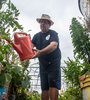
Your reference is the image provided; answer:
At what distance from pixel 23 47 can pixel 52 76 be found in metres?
0.51

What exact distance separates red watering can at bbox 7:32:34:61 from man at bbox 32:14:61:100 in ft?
0.31

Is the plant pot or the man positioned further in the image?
the plant pot

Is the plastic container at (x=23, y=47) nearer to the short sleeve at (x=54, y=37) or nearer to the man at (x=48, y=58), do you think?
the man at (x=48, y=58)

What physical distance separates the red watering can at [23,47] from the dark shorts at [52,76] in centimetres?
32

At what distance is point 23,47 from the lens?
1.82 metres

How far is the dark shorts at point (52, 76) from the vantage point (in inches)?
70.5

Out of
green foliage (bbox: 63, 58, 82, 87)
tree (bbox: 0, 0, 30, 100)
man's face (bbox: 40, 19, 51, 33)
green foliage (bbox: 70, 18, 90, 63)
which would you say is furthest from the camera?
green foliage (bbox: 70, 18, 90, 63)

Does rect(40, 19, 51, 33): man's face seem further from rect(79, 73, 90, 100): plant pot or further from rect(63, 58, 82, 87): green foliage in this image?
rect(63, 58, 82, 87): green foliage

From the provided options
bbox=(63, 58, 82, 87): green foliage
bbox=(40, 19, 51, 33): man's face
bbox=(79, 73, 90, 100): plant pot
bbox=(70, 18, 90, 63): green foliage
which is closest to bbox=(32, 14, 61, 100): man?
bbox=(40, 19, 51, 33): man's face

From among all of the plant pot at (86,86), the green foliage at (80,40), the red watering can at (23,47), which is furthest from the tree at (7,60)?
the green foliage at (80,40)

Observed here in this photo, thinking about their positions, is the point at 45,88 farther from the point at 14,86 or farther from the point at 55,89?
the point at 14,86

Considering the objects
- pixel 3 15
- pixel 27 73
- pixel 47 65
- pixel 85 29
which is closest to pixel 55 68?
pixel 47 65

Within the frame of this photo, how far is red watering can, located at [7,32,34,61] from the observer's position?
69.8 inches

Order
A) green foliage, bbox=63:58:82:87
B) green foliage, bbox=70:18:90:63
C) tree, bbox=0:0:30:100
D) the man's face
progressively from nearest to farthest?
1. tree, bbox=0:0:30:100
2. the man's face
3. green foliage, bbox=63:58:82:87
4. green foliage, bbox=70:18:90:63
